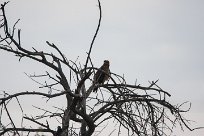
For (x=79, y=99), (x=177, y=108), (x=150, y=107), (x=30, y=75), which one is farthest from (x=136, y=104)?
(x=30, y=75)

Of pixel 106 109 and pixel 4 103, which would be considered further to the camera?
pixel 106 109

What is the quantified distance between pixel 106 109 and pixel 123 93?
0.57 meters

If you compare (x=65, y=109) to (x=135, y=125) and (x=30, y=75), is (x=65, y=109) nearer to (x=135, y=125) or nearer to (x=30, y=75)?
(x=30, y=75)

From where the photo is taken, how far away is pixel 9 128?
4.25 metres

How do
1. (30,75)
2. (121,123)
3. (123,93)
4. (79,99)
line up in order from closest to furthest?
(79,99), (123,93), (121,123), (30,75)

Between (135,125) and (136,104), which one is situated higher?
(136,104)

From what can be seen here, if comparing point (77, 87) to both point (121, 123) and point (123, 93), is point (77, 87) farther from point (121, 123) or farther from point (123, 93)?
point (121, 123)

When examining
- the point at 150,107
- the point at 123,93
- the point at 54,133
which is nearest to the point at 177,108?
the point at 150,107

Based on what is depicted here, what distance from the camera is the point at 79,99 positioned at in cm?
379

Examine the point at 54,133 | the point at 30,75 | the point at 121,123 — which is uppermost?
the point at 30,75

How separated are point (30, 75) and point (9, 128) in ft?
2.73

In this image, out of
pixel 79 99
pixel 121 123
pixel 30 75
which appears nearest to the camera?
pixel 79 99

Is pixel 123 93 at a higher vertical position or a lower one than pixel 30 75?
lower

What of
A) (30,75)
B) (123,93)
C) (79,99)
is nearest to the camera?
(79,99)
